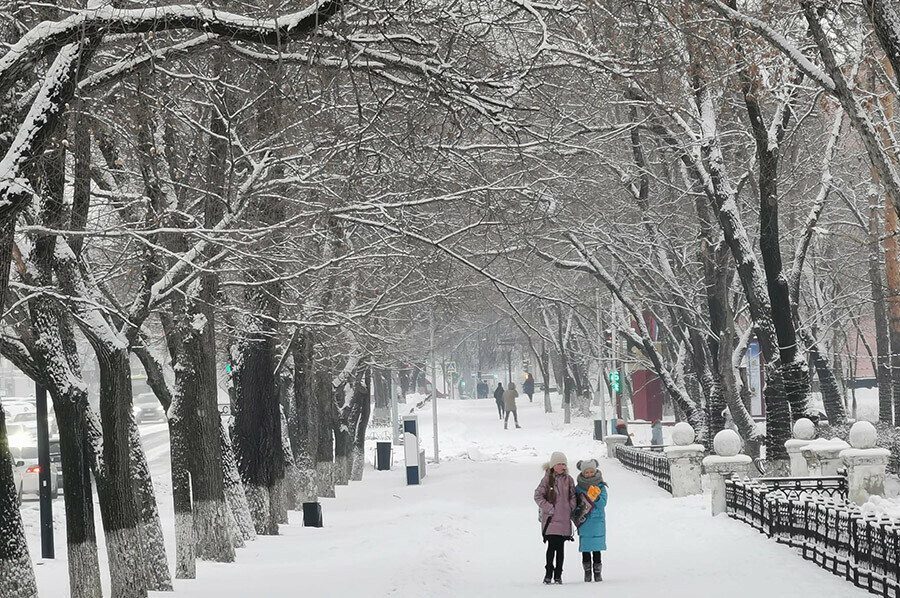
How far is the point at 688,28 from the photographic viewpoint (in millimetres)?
13938

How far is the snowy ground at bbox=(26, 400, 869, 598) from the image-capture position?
13.7 metres

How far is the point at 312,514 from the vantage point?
77.3ft

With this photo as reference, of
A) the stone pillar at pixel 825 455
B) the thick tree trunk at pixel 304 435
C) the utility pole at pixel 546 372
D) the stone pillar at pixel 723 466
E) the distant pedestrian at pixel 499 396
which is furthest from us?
the utility pole at pixel 546 372

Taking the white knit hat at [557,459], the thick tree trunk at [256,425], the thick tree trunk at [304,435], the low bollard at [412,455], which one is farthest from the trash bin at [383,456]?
the white knit hat at [557,459]

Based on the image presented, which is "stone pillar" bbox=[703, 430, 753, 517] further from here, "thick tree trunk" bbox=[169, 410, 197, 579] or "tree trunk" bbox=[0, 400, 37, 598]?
"tree trunk" bbox=[0, 400, 37, 598]

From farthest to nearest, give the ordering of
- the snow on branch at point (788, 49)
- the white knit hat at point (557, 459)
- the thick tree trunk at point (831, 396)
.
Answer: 1. the thick tree trunk at point (831, 396)
2. the white knit hat at point (557, 459)
3. the snow on branch at point (788, 49)

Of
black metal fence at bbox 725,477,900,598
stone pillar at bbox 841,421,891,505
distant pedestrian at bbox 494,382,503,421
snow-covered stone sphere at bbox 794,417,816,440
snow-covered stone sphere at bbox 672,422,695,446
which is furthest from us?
distant pedestrian at bbox 494,382,503,421

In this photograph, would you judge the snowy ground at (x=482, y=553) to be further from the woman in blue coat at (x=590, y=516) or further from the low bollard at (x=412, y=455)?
the low bollard at (x=412, y=455)

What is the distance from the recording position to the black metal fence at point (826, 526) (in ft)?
37.5

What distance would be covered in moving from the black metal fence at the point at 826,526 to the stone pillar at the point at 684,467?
4.65 m

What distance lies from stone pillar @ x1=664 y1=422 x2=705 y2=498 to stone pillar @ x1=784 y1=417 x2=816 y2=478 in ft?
8.06

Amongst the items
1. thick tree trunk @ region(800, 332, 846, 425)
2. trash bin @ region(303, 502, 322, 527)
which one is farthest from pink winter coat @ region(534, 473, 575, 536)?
thick tree trunk @ region(800, 332, 846, 425)

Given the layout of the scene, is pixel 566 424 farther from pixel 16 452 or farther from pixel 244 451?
pixel 244 451

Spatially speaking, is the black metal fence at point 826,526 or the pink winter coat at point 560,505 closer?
the black metal fence at point 826,526
